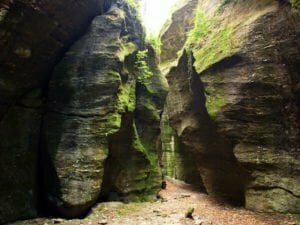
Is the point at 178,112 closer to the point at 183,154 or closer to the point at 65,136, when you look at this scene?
the point at 183,154

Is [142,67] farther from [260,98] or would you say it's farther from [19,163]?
[19,163]

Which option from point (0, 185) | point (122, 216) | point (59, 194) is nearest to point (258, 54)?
point (122, 216)

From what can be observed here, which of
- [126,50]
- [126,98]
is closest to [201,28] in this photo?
[126,50]

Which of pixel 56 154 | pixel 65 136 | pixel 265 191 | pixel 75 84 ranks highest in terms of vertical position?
pixel 75 84

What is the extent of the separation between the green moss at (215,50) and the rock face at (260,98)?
0.05m

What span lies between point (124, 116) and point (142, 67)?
2.61 metres

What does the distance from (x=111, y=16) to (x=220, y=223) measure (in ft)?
25.5

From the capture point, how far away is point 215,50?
36.6 ft

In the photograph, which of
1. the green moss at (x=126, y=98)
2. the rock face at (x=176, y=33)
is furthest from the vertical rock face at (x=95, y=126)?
the rock face at (x=176, y=33)

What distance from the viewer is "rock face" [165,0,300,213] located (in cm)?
923

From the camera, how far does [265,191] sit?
939 cm

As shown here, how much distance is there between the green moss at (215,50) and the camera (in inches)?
417

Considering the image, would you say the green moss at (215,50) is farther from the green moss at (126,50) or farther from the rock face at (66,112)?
the rock face at (66,112)

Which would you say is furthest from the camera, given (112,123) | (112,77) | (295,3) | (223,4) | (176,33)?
(176,33)
